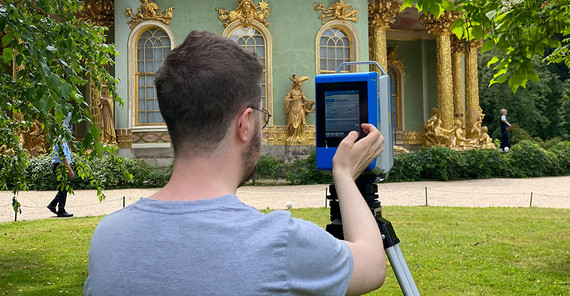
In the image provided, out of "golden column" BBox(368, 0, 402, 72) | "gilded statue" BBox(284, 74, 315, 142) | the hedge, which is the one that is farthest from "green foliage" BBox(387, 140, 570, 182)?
"golden column" BBox(368, 0, 402, 72)

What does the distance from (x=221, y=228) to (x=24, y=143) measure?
65.9 ft

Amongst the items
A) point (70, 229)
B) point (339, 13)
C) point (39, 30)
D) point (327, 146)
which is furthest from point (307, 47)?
point (327, 146)

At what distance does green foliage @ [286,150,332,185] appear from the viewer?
54.5ft

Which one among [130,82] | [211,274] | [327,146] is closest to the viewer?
[211,274]

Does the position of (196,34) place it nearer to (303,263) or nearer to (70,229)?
(303,263)

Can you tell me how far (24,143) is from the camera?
19219mm

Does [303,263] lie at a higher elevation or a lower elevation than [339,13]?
lower

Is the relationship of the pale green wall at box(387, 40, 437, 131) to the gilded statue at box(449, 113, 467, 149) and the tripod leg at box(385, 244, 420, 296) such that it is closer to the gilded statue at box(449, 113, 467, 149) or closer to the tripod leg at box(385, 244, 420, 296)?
the gilded statue at box(449, 113, 467, 149)

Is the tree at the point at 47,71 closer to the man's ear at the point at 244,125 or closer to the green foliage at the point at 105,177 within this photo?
the man's ear at the point at 244,125

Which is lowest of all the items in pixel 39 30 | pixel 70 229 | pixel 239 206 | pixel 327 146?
pixel 70 229

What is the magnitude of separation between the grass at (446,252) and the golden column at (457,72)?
1401 centimetres

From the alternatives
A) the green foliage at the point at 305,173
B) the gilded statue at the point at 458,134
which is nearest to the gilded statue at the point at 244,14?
the green foliage at the point at 305,173

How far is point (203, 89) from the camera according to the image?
3.97 feet

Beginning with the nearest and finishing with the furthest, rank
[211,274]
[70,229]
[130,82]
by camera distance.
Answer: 1. [211,274]
2. [70,229]
3. [130,82]
